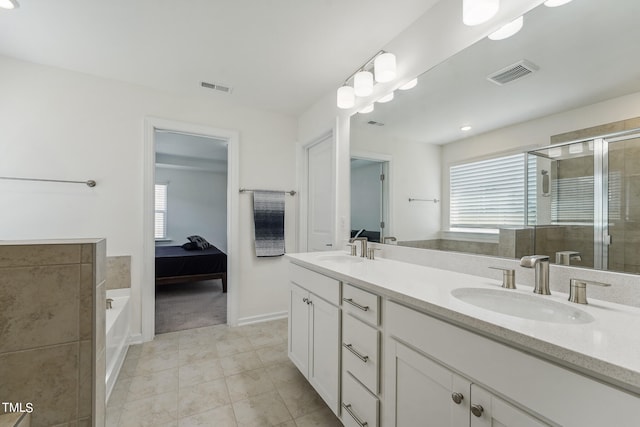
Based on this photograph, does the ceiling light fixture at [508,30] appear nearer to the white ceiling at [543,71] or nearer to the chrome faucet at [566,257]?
the white ceiling at [543,71]

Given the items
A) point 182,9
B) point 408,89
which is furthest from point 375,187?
point 182,9

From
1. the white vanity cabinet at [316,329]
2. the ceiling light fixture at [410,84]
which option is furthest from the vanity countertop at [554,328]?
the ceiling light fixture at [410,84]

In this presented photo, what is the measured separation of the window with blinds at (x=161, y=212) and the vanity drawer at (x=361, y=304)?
5597mm

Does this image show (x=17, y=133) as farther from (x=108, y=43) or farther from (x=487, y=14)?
(x=487, y=14)

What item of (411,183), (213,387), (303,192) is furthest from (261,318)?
(411,183)

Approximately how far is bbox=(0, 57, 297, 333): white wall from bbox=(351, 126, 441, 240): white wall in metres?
1.72

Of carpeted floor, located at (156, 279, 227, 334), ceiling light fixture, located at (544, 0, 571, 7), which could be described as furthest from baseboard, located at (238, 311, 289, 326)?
ceiling light fixture, located at (544, 0, 571, 7)

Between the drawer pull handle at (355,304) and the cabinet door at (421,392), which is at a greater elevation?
the drawer pull handle at (355,304)

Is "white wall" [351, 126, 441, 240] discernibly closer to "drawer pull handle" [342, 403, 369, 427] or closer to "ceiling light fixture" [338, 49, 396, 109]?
"ceiling light fixture" [338, 49, 396, 109]

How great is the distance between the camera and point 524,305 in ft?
3.40

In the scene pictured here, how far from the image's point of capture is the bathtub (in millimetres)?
1790

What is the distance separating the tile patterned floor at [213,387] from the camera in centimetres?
157

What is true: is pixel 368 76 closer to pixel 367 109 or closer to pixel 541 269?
pixel 367 109

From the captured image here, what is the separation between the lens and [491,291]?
3.66 feet
